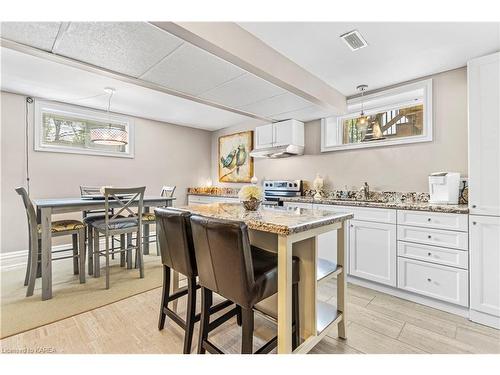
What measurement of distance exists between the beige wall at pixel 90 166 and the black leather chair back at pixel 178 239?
308 centimetres

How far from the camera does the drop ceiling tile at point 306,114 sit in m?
3.29

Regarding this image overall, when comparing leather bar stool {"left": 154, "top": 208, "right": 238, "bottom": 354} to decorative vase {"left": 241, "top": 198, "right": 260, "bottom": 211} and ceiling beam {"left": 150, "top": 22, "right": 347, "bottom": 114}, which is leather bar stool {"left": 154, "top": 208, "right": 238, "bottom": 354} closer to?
decorative vase {"left": 241, "top": 198, "right": 260, "bottom": 211}

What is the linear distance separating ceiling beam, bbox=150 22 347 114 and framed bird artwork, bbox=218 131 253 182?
7.05ft

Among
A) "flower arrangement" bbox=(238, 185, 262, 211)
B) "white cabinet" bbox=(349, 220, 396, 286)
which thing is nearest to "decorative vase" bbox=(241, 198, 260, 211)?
"flower arrangement" bbox=(238, 185, 262, 211)

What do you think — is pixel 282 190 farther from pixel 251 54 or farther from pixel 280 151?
pixel 251 54

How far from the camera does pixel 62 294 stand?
2.40m

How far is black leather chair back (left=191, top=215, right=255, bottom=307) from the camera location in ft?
3.82

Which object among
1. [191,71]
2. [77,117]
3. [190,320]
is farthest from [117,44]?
[77,117]

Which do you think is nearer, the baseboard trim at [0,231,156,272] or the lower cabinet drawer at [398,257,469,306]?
the lower cabinet drawer at [398,257,469,306]

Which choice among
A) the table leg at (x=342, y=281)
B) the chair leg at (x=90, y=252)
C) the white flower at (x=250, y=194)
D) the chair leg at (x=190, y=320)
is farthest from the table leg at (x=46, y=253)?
the table leg at (x=342, y=281)

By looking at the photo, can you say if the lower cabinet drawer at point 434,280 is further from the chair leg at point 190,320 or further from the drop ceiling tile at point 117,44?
the drop ceiling tile at point 117,44

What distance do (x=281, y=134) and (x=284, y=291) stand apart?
304cm
